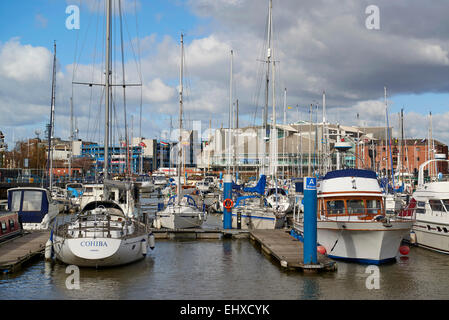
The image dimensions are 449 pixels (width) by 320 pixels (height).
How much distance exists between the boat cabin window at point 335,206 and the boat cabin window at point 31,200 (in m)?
20.2

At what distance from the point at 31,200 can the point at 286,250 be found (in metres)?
19.0

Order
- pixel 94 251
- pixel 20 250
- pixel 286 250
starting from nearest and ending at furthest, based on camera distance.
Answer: pixel 94 251 → pixel 20 250 → pixel 286 250

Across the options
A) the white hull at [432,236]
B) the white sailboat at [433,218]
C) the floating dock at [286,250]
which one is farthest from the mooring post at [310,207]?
the white hull at [432,236]

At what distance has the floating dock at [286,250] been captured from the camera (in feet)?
72.1

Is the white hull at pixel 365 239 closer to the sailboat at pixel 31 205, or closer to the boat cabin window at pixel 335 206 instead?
the boat cabin window at pixel 335 206

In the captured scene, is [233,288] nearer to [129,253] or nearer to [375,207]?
[129,253]

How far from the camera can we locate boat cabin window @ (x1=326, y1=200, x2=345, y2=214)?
26064 millimetres

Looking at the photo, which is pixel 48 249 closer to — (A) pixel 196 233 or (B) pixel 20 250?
(B) pixel 20 250

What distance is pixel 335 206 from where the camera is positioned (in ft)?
86.8

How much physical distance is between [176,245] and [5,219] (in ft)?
33.1

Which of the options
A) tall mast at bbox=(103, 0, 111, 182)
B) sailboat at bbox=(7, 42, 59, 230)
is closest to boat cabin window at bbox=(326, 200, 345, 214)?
tall mast at bbox=(103, 0, 111, 182)

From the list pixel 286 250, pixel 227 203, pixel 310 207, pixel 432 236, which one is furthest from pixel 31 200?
pixel 432 236
